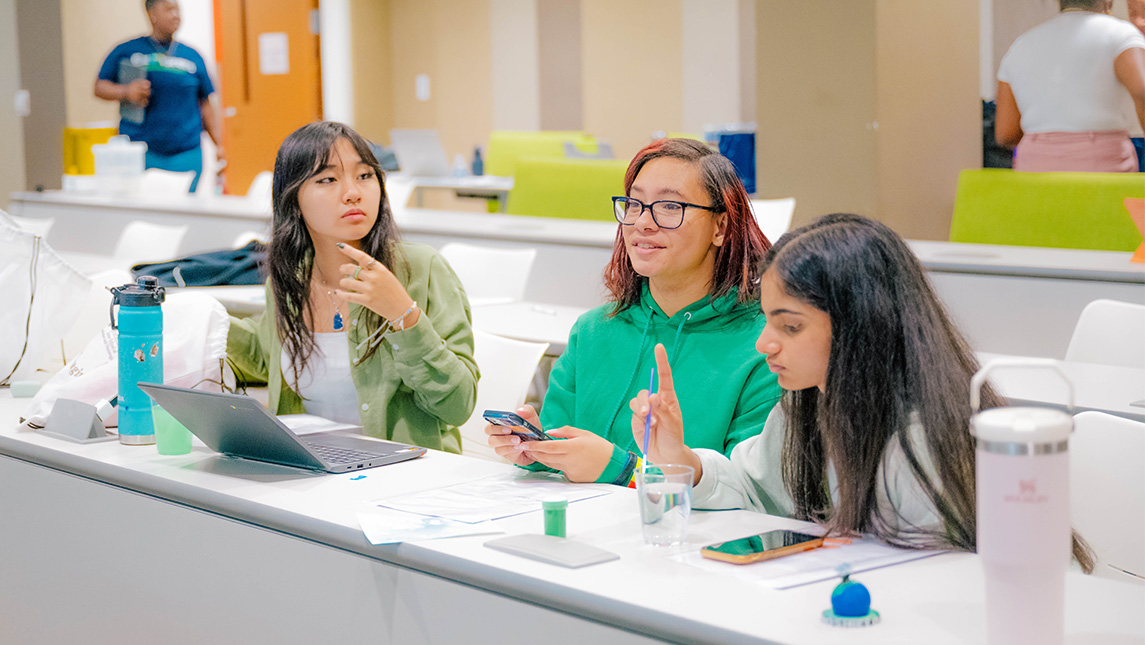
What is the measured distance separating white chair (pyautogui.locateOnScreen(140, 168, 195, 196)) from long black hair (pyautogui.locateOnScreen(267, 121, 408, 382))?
4.73 m

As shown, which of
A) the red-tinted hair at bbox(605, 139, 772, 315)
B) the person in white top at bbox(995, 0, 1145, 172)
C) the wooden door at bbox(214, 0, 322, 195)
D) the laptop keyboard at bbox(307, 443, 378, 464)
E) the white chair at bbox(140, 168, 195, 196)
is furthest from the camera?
the wooden door at bbox(214, 0, 322, 195)

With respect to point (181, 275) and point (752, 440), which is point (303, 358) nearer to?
point (752, 440)

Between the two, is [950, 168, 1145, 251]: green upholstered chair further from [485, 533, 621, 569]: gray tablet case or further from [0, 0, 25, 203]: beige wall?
[0, 0, 25, 203]: beige wall

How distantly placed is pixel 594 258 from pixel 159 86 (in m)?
3.82

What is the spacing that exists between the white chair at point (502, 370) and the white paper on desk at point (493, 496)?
0.65 meters

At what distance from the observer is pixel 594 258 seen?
4.20 metres

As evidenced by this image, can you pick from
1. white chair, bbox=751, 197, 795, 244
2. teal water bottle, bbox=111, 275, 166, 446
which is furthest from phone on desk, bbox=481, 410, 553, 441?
white chair, bbox=751, 197, 795, 244

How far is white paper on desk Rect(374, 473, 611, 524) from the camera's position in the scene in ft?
4.93

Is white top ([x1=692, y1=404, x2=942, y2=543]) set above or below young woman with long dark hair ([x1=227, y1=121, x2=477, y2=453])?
below

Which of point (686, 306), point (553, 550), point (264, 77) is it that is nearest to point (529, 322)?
point (686, 306)

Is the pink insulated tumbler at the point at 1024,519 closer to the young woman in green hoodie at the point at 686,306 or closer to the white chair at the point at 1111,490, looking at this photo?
the white chair at the point at 1111,490

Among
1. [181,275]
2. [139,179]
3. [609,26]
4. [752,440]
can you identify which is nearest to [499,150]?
[609,26]

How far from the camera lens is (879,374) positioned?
1.34 metres

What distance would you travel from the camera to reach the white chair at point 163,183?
6.63 meters
